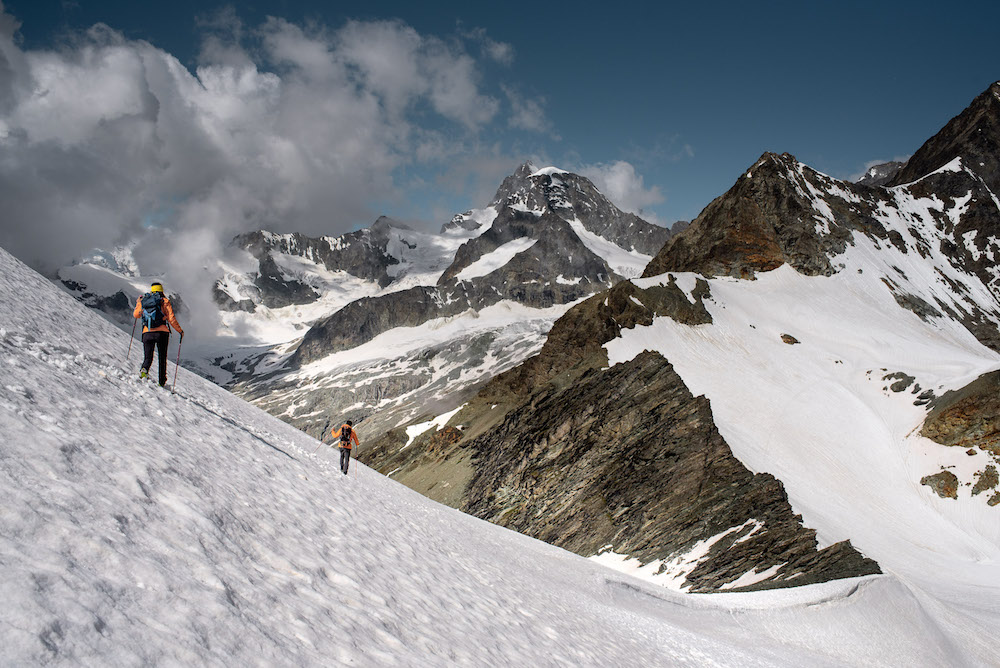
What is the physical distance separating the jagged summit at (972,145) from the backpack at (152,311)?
162826 millimetres

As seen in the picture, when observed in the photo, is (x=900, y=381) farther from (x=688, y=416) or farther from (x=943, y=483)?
(x=688, y=416)

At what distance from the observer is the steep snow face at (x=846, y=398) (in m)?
37.9

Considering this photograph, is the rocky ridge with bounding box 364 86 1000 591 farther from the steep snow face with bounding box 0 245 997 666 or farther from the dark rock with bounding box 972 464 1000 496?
the steep snow face with bounding box 0 245 997 666

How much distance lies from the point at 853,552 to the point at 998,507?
2177 centimetres

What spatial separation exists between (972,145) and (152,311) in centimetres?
17849

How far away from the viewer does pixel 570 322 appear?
2692 inches

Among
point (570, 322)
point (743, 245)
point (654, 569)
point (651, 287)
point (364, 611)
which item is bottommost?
point (654, 569)

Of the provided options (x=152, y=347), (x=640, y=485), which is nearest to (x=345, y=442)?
(x=152, y=347)

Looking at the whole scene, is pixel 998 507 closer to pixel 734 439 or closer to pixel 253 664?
pixel 734 439

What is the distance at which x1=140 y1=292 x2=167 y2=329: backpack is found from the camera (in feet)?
39.4

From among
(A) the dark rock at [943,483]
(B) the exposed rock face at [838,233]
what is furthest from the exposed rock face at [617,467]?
(B) the exposed rock face at [838,233]

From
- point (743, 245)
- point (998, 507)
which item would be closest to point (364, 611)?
point (998, 507)

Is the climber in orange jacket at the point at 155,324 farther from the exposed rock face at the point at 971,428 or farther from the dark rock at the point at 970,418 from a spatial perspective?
the dark rock at the point at 970,418

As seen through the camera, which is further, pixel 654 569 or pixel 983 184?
pixel 983 184
